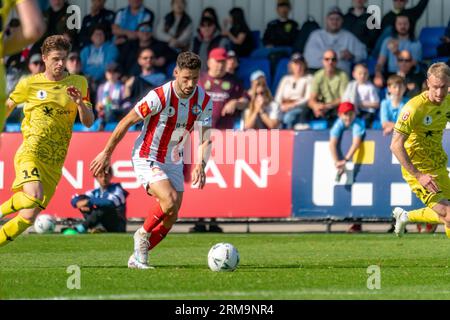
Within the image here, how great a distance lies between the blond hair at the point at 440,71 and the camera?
41.3 ft

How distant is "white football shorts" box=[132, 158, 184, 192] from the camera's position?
12.4m

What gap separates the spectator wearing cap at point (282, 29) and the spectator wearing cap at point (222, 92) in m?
1.92

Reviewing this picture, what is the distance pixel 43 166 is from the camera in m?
12.6

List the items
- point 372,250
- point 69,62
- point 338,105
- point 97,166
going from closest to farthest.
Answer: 1. point 97,166
2. point 372,250
3. point 338,105
4. point 69,62

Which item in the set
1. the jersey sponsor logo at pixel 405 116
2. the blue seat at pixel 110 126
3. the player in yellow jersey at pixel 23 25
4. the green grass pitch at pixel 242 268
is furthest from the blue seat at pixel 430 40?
the player in yellow jersey at pixel 23 25

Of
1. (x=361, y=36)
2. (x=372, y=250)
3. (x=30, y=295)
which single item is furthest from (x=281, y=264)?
(x=361, y=36)

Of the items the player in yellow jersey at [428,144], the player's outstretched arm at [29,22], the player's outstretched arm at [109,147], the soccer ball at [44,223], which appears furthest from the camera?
the soccer ball at [44,223]

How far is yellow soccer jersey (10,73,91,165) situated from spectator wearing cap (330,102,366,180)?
672cm

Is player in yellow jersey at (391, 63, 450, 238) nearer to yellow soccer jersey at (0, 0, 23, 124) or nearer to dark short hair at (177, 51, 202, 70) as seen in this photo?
dark short hair at (177, 51, 202, 70)

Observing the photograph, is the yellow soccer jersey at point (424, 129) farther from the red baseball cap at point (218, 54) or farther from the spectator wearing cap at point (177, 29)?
the spectator wearing cap at point (177, 29)

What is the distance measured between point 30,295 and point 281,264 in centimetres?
383

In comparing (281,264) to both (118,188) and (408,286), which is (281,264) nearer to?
(408,286)

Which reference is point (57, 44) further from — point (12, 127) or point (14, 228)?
point (12, 127)
